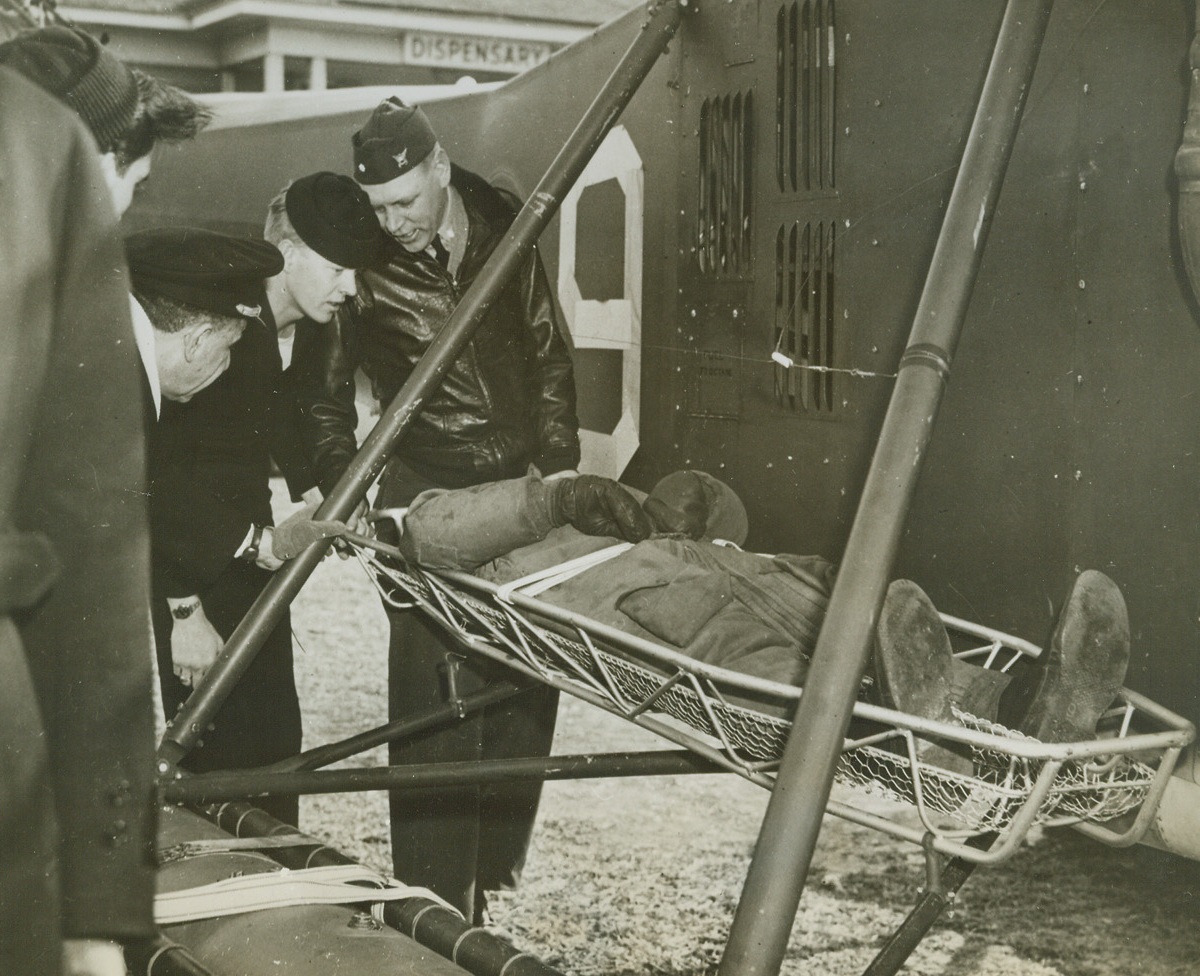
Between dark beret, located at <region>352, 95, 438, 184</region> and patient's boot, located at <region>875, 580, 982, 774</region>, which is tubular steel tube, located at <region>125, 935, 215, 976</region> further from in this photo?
dark beret, located at <region>352, 95, 438, 184</region>

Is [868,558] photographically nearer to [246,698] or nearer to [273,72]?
[273,72]

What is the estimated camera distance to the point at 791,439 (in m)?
2.07

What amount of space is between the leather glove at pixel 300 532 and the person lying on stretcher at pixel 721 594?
4.4 inches

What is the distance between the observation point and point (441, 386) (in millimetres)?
2209

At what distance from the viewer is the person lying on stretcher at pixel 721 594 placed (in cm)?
129

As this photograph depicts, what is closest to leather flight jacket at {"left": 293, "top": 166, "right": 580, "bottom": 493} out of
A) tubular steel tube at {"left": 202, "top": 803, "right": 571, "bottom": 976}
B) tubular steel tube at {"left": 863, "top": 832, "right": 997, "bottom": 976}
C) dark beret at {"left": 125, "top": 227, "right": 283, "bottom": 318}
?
dark beret at {"left": 125, "top": 227, "right": 283, "bottom": 318}

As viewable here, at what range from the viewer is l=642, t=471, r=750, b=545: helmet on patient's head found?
1767 mm

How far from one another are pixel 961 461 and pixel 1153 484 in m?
0.31

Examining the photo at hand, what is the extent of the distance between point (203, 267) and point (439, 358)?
17.3 inches

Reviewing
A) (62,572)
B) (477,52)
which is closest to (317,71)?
(477,52)

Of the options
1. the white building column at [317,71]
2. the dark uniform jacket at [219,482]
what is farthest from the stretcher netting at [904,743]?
the white building column at [317,71]

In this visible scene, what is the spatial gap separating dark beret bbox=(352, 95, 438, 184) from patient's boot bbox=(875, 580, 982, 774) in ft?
4.16

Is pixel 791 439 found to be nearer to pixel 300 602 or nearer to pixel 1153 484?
pixel 1153 484

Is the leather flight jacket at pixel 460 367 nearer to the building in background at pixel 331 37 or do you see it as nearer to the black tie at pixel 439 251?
the black tie at pixel 439 251
